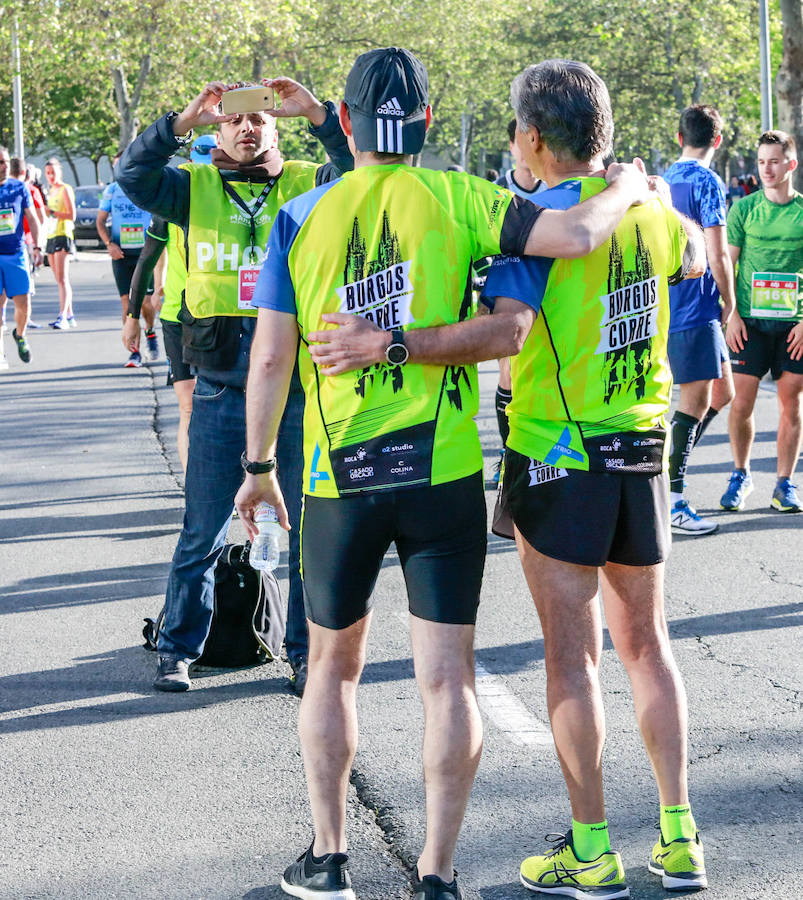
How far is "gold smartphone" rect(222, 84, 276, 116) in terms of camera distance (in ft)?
13.4

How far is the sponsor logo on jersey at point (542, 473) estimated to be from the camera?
324 cm

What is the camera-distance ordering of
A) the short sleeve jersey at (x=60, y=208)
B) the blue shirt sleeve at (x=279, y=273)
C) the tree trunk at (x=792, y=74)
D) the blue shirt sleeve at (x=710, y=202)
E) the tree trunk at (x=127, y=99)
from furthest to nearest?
the tree trunk at (x=127, y=99)
the short sleeve jersey at (x=60, y=208)
the tree trunk at (x=792, y=74)
the blue shirt sleeve at (x=710, y=202)
the blue shirt sleeve at (x=279, y=273)

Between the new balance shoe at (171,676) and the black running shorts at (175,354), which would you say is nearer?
the new balance shoe at (171,676)

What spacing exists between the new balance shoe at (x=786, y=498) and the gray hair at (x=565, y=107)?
16.4ft

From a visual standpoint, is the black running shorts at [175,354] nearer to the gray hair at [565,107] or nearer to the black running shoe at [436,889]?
the gray hair at [565,107]

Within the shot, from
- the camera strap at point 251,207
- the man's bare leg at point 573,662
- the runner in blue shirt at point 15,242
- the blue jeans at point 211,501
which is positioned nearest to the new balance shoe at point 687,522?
the blue jeans at point 211,501

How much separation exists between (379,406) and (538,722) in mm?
1861

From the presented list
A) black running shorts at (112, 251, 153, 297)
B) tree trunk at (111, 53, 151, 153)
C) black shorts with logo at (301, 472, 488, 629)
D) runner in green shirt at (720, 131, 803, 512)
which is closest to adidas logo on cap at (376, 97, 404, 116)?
black shorts with logo at (301, 472, 488, 629)

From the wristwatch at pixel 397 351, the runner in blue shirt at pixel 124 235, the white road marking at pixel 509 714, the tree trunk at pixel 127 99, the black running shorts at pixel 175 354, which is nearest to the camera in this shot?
A: the wristwatch at pixel 397 351

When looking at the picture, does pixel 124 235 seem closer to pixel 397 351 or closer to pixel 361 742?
pixel 361 742

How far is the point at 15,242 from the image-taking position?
14.0 m

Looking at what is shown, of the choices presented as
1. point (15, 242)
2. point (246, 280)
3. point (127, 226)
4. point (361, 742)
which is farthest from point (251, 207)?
point (15, 242)

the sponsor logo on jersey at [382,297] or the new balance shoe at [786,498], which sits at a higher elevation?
the sponsor logo on jersey at [382,297]

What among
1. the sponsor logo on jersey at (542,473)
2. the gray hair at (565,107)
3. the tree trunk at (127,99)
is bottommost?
the sponsor logo on jersey at (542,473)
